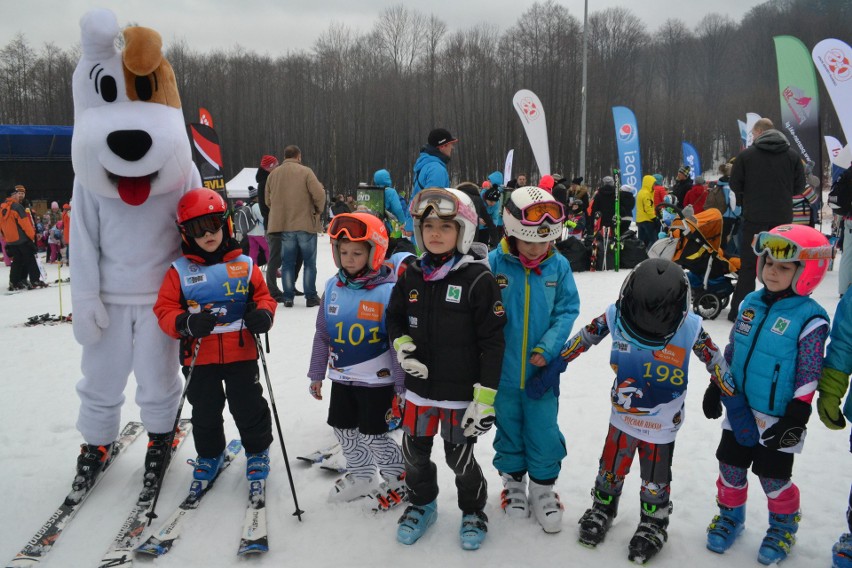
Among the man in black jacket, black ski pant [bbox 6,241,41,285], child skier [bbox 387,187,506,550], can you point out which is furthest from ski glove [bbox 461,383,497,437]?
black ski pant [bbox 6,241,41,285]

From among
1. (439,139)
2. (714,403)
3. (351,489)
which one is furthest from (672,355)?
(439,139)

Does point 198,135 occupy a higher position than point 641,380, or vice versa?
point 198,135

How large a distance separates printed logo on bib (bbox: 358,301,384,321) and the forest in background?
89.1ft

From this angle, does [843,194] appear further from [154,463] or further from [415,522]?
[154,463]

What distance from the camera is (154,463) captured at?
3.33 metres

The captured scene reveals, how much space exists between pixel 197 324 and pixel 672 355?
90.7 inches

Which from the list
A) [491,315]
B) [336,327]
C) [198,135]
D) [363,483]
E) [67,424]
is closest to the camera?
[491,315]

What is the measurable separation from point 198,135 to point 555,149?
Result: 25.7 m

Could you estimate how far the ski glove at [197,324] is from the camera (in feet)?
9.39

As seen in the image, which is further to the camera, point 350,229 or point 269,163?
A: point 269,163

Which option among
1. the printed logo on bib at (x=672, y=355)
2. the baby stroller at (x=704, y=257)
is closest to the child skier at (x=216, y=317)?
the printed logo on bib at (x=672, y=355)

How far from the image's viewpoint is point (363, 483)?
321 cm

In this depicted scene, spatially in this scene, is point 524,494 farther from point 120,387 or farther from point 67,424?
point 67,424

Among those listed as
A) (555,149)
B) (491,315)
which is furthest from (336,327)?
(555,149)
